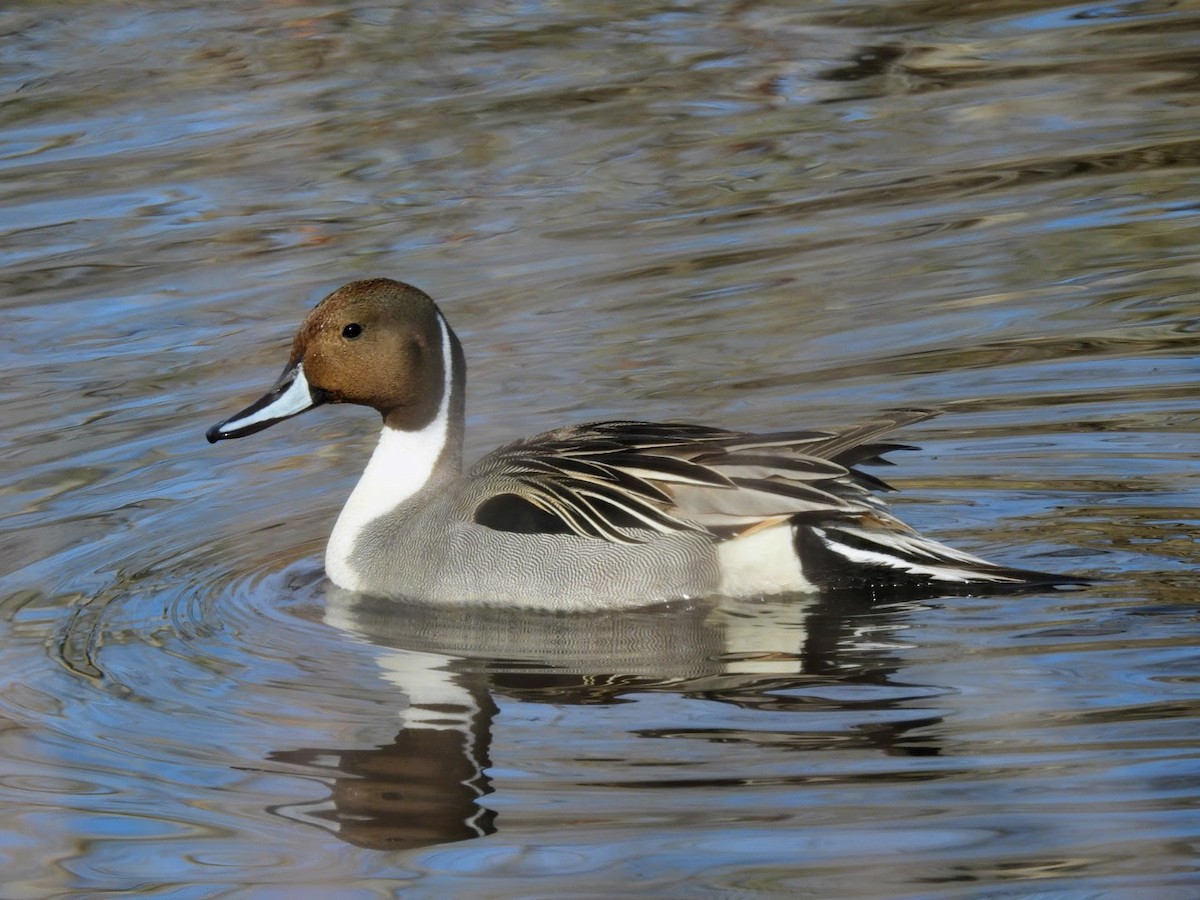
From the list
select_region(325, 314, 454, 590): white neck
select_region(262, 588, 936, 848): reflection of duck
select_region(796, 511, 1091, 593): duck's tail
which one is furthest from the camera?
select_region(325, 314, 454, 590): white neck

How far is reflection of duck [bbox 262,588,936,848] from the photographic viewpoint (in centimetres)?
461

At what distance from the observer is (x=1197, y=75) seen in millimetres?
10219

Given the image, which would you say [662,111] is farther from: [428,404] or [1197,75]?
[428,404]

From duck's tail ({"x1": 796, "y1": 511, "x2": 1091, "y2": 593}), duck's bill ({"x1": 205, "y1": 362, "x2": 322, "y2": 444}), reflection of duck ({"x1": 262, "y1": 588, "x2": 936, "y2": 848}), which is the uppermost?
duck's bill ({"x1": 205, "y1": 362, "x2": 322, "y2": 444})

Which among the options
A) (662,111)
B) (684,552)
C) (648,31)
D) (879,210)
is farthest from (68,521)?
(648,31)

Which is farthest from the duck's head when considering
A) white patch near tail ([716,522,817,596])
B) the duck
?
white patch near tail ([716,522,817,596])

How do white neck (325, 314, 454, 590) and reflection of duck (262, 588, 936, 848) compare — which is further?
white neck (325, 314, 454, 590)

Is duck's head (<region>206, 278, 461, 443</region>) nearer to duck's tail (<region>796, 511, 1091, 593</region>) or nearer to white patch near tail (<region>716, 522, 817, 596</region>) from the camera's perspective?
white patch near tail (<region>716, 522, 817, 596</region>)

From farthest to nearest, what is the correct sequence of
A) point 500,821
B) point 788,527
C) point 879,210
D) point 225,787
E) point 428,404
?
1. point 879,210
2. point 428,404
3. point 788,527
4. point 225,787
5. point 500,821

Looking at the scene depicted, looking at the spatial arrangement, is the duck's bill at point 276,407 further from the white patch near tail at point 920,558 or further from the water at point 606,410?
the white patch near tail at point 920,558

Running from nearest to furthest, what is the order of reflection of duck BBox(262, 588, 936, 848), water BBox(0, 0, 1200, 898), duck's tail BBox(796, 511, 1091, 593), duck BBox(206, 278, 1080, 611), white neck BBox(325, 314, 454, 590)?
water BBox(0, 0, 1200, 898) → reflection of duck BBox(262, 588, 936, 848) → duck's tail BBox(796, 511, 1091, 593) → duck BBox(206, 278, 1080, 611) → white neck BBox(325, 314, 454, 590)

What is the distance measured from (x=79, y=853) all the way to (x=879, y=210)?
5271 millimetres

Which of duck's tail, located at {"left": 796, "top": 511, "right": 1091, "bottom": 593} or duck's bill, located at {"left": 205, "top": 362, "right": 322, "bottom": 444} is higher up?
duck's bill, located at {"left": 205, "top": 362, "right": 322, "bottom": 444}

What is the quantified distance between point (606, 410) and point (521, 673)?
2.06 metres
